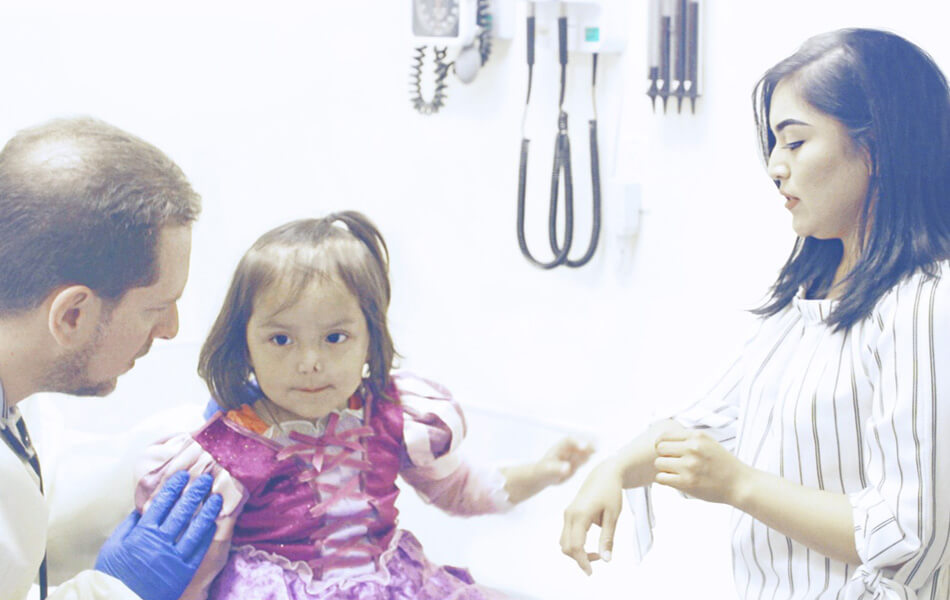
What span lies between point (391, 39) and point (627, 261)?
67 cm

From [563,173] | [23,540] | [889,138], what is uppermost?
[889,138]

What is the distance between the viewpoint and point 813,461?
1.11 metres

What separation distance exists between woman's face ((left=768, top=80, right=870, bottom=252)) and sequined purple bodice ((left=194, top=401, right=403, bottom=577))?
1.90 ft

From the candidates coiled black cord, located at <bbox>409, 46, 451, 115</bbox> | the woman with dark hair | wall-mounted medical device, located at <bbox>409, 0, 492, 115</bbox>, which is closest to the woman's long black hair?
the woman with dark hair

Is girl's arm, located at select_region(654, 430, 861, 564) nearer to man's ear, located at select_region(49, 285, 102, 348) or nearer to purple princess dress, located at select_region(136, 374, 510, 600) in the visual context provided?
purple princess dress, located at select_region(136, 374, 510, 600)

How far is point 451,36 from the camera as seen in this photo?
1.98 meters

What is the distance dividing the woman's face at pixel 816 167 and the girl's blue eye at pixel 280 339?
1.87 feet

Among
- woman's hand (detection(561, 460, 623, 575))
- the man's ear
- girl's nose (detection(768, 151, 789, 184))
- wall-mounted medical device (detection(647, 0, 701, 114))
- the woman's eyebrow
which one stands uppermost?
wall-mounted medical device (detection(647, 0, 701, 114))

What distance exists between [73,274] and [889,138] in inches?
30.1

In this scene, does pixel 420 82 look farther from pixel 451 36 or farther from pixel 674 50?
pixel 674 50

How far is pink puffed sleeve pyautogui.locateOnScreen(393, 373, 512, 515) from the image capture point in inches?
55.1

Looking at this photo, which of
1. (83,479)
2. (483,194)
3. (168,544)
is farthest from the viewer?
(483,194)

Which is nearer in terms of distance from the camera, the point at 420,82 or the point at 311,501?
the point at 311,501

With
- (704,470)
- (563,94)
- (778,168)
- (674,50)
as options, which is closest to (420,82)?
(563,94)
